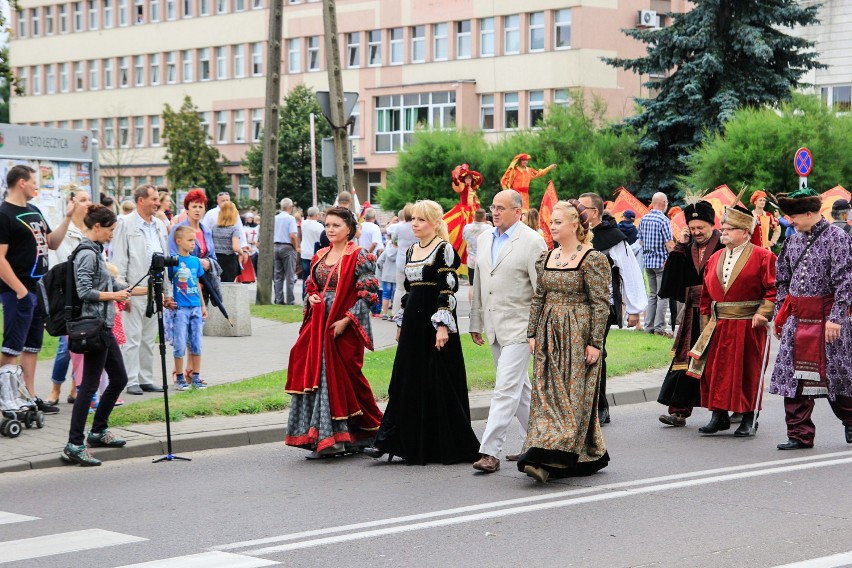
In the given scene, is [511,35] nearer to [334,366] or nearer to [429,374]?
[334,366]

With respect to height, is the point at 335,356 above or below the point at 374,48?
below

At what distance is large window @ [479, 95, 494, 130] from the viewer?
211 ft

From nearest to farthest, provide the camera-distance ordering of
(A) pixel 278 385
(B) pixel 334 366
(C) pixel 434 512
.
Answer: (C) pixel 434 512 < (B) pixel 334 366 < (A) pixel 278 385

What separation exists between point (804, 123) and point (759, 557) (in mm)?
31830

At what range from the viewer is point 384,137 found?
67938mm

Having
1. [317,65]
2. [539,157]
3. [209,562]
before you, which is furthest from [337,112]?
[317,65]

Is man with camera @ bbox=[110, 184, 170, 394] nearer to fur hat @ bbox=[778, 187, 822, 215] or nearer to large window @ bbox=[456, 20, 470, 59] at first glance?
fur hat @ bbox=[778, 187, 822, 215]

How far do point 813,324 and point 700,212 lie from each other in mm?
1605

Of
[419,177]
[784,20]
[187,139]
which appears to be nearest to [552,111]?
[419,177]

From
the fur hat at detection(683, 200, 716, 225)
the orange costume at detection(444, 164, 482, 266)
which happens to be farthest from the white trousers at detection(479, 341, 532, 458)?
the orange costume at detection(444, 164, 482, 266)

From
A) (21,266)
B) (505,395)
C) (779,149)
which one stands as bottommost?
(505,395)

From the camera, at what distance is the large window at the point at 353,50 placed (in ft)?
228

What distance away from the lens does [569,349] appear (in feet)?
30.0

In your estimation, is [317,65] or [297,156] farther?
[317,65]
